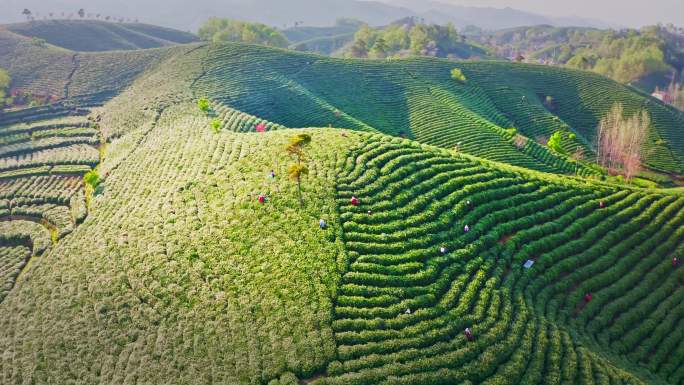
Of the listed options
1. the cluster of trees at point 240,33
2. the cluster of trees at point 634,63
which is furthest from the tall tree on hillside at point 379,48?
the cluster of trees at point 634,63

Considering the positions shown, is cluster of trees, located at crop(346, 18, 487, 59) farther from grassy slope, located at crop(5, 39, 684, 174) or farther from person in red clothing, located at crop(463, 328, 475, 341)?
person in red clothing, located at crop(463, 328, 475, 341)

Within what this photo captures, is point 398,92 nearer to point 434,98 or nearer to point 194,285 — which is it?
point 434,98

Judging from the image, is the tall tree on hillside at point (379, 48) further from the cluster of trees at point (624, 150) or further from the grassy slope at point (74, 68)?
the cluster of trees at point (624, 150)

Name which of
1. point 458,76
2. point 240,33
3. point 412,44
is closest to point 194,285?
point 458,76

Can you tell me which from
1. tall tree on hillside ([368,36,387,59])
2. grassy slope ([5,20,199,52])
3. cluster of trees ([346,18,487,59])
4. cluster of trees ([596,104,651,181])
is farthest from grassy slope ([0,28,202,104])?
cluster of trees ([596,104,651,181])

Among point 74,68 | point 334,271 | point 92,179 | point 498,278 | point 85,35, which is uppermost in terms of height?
point 85,35

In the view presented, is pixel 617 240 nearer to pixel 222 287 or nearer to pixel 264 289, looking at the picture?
pixel 264 289
